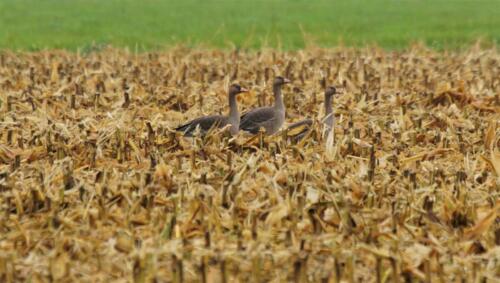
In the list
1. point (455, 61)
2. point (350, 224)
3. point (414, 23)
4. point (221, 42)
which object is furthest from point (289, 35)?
point (350, 224)

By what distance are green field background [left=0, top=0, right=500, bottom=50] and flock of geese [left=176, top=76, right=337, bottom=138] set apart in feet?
29.4

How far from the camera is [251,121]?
42.5 feet

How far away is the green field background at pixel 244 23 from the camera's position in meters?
28.0

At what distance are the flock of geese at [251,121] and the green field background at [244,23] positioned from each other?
29.4 feet

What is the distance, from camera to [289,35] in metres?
30.7

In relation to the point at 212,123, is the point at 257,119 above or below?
below

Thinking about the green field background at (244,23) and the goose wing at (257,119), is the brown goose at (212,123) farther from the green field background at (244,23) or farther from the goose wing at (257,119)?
the green field background at (244,23)

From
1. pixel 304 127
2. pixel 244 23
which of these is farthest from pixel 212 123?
pixel 244 23

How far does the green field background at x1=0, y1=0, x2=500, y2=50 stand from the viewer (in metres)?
28.0

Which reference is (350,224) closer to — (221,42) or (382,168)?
(382,168)

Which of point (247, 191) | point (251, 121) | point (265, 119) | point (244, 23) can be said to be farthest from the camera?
point (244, 23)

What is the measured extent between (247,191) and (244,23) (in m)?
27.2

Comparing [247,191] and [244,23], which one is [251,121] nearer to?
[247,191]

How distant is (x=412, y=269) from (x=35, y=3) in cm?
4588
